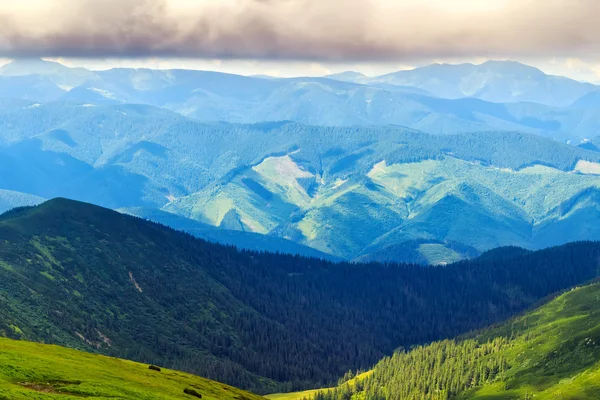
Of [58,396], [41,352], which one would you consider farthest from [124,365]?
[58,396]

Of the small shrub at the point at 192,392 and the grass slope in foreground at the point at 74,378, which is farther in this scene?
the small shrub at the point at 192,392

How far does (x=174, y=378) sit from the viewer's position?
184500mm

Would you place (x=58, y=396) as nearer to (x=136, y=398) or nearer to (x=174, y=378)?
(x=136, y=398)

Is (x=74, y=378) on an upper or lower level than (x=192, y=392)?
lower

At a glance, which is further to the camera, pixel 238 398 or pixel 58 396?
pixel 238 398

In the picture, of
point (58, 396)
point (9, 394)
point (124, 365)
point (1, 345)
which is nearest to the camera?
point (9, 394)

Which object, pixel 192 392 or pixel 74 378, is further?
pixel 192 392

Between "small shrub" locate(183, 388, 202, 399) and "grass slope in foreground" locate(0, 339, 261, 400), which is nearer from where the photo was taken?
"grass slope in foreground" locate(0, 339, 261, 400)

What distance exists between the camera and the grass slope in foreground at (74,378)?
121 meters

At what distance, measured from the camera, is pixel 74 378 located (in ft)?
436

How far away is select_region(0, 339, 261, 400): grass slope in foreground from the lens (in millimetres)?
121375

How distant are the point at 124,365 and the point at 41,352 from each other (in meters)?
26.8

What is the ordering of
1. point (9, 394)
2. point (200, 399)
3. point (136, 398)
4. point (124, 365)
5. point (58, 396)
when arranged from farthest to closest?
point (124, 365), point (200, 399), point (136, 398), point (58, 396), point (9, 394)

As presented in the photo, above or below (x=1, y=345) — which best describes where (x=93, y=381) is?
below
